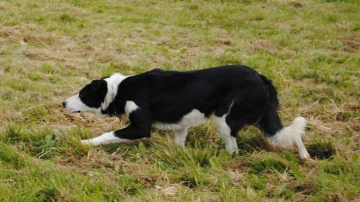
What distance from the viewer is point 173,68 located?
25.8 feet

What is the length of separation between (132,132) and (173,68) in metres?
3.10

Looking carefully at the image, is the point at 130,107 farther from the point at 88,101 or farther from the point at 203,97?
the point at 203,97

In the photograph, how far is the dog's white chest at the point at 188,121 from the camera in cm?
499

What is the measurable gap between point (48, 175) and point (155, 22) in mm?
7697

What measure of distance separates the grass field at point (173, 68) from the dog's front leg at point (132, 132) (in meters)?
0.10

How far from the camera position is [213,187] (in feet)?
13.1

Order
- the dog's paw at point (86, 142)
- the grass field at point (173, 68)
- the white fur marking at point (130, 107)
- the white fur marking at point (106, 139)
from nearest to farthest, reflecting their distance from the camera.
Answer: the grass field at point (173, 68)
the dog's paw at point (86, 142)
the white fur marking at point (106, 139)
the white fur marking at point (130, 107)

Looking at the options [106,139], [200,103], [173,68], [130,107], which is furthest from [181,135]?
[173,68]

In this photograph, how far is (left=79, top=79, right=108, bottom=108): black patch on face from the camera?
17.0 ft

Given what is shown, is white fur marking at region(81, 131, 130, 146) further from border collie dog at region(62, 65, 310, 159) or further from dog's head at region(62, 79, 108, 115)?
dog's head at region(62, 79, 108, 115)

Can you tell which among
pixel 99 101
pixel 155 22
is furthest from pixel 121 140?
pixel 155 22

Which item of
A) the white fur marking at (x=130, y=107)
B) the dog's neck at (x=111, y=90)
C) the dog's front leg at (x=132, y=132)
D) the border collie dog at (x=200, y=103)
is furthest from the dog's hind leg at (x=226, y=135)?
the dog's neck at (x=111, y=90)

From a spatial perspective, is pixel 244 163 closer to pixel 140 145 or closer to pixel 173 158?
pixel 173 158

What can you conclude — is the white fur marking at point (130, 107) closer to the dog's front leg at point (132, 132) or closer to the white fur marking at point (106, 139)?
the dog's front leg at point (132, 132)
